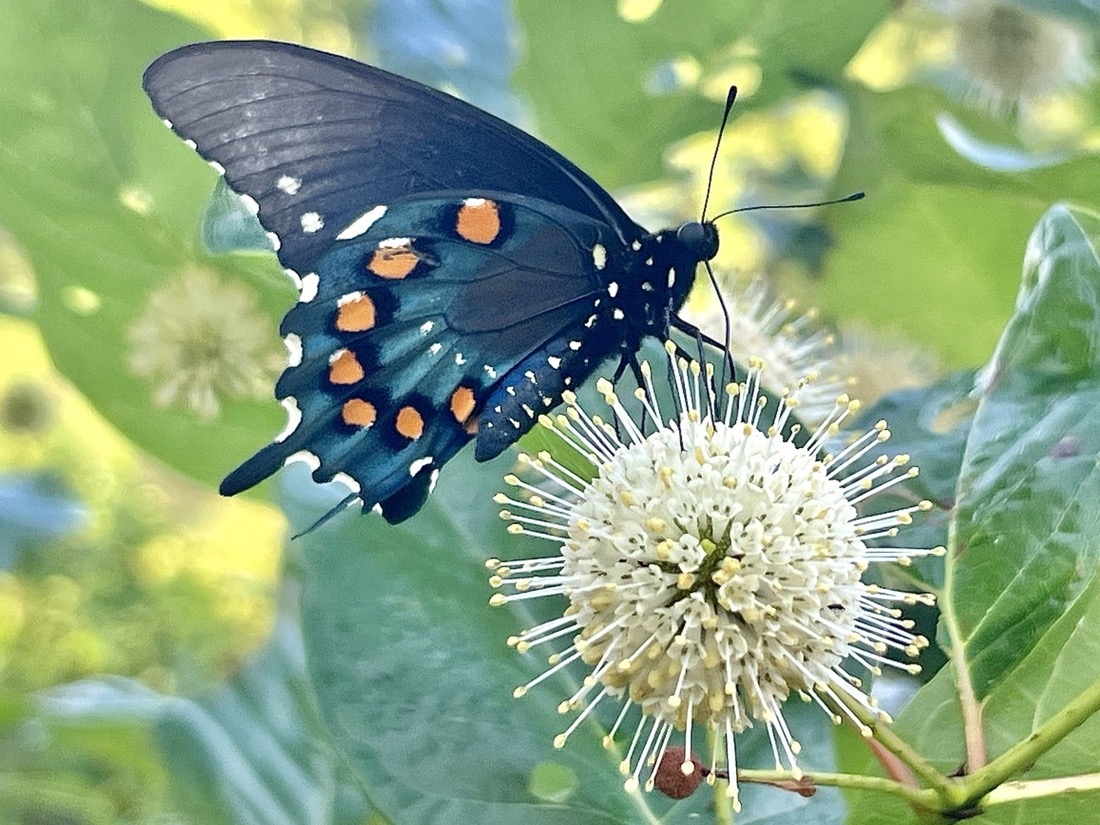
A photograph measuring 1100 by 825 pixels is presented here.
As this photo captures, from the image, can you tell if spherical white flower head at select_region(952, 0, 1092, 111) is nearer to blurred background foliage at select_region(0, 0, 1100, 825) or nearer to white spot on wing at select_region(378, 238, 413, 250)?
blurred background foliage at select_region(0, 0, 1100, 825)

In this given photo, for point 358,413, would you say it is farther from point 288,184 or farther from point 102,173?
point 102,173

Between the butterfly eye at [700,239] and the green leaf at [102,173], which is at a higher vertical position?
the green leaf at [102,173]

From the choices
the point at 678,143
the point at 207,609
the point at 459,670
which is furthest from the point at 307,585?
the point at 207,609

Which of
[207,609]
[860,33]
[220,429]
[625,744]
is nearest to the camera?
[625,744]

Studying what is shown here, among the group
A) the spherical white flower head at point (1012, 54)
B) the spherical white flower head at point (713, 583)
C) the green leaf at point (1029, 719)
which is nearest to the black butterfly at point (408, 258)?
the spherical white flower head at point (713, 583)

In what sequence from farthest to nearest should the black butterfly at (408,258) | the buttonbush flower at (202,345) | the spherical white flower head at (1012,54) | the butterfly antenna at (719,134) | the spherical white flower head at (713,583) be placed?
the spherical white flower head at (1012,54), the butterfly antenna at (719,134), the buttonbush flower at (202,345), the black butterfly at (408,258), the spherical white flower head at (713,583)

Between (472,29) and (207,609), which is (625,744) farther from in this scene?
(207,609)

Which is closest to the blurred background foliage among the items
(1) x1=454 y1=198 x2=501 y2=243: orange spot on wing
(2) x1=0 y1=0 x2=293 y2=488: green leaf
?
(2) x1=0 y1=0 x2=293 y2=488: green leaf

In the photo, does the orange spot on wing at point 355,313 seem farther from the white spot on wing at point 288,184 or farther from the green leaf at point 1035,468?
the green leaf at point 1035,468
